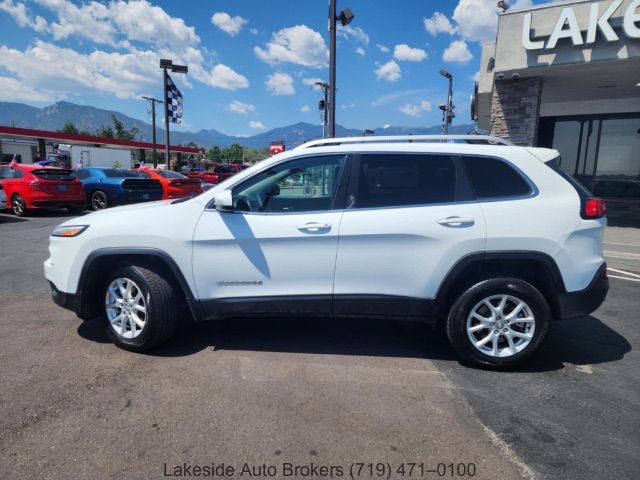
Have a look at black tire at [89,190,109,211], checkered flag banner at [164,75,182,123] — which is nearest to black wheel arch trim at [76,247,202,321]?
black tire at [89,190,109,211]

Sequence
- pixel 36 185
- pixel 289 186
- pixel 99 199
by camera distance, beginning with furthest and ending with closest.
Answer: pixel 99 199, pixel 36 185, pixel 289 186

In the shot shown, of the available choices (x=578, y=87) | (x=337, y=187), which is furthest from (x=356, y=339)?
(x=578, y=87)

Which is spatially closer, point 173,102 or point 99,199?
point 99,199

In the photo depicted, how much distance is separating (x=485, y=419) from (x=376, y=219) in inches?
62.5

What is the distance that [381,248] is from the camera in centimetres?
347

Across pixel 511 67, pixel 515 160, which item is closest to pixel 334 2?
pixel 511 67

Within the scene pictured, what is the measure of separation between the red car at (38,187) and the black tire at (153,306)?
11.1 meters

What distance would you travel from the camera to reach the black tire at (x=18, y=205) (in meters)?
12.9

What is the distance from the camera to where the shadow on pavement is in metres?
3.86

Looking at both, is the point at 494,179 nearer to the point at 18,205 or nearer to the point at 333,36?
the point at 333,36

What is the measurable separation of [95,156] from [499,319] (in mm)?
44833

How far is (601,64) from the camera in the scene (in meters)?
9.60

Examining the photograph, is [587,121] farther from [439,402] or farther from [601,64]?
[439,402]

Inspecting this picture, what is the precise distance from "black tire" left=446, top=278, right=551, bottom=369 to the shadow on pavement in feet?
0.73
